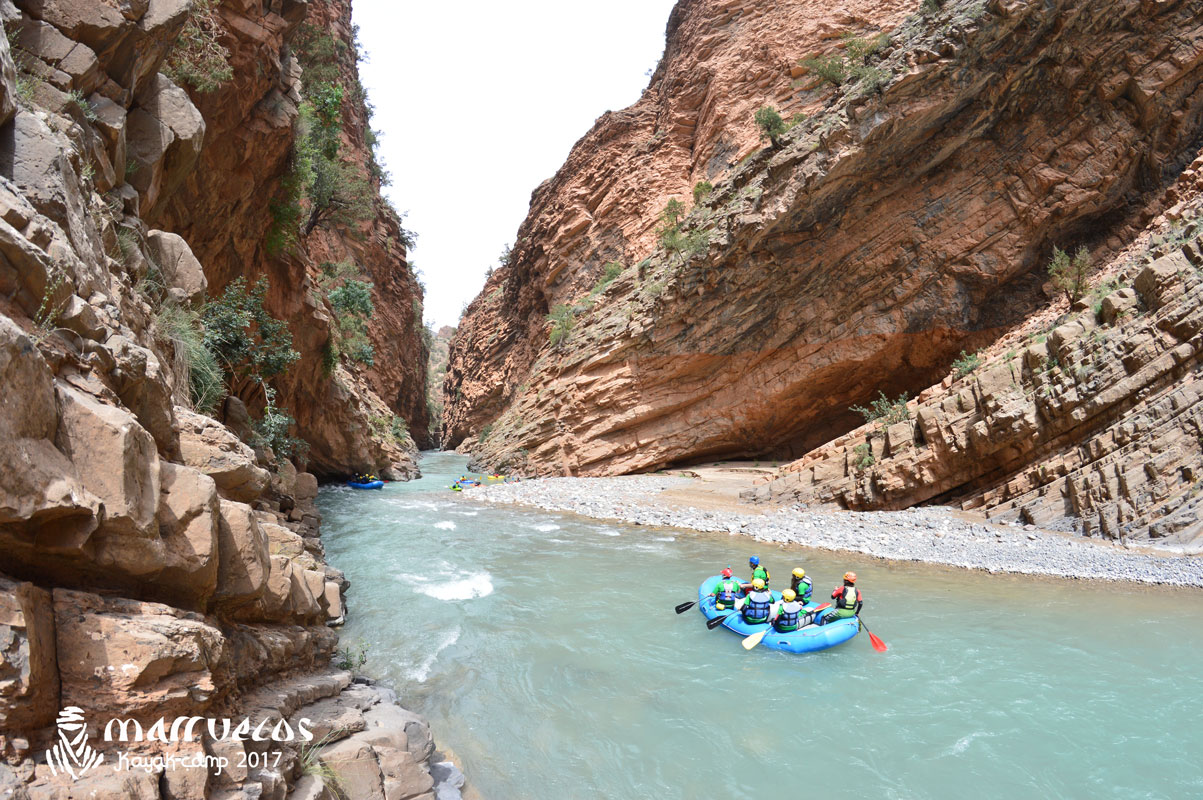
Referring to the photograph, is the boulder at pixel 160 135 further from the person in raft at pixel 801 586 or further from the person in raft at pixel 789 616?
the person in raft at pixel 801 586

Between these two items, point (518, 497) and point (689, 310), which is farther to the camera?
point (689, 310)

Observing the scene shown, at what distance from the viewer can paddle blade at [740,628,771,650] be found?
22.2 ft

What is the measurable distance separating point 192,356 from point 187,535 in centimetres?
473

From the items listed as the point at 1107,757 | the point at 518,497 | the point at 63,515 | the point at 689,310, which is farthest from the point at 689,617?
the point at 689,310

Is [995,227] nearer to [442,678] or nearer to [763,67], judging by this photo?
[763,67]

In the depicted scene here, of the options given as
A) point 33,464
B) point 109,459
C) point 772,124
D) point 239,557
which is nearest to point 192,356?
point 239,557

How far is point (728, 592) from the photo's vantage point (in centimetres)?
749

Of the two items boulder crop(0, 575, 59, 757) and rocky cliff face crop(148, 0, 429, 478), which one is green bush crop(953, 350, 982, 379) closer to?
boulder crop(0, 575, 59, 757)

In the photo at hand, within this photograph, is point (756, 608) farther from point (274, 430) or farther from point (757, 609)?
point (274, 430)

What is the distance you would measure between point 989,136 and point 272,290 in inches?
819

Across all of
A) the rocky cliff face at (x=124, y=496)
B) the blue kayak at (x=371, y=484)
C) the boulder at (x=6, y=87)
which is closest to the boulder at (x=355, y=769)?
the rocky cliff face at (x=124, y=496)

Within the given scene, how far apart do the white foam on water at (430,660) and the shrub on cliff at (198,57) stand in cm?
871

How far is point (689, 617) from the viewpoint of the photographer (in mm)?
7645

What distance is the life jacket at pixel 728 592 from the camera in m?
7.46
